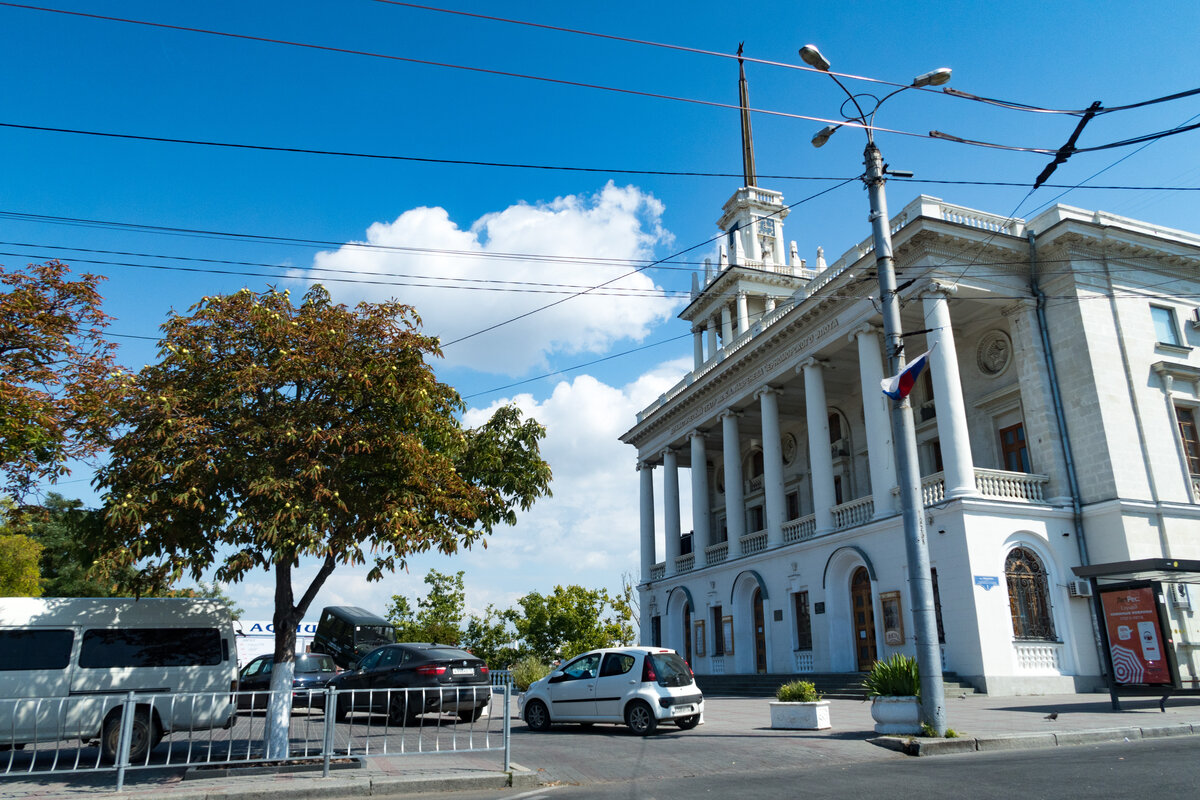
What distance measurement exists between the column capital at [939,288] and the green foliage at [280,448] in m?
17.1

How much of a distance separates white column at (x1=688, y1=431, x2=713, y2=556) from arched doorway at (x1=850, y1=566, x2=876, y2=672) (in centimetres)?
1080

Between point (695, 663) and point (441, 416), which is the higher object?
point (441, 416)

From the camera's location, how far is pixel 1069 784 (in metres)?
7.80

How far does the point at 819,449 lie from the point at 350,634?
737 inches

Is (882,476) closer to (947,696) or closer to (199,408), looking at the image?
(947,696)

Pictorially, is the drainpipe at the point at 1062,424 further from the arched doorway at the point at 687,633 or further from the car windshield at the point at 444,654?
the arched doorway at the point at 687,633

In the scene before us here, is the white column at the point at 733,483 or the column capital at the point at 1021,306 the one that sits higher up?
the column capital at the point at 1021,306

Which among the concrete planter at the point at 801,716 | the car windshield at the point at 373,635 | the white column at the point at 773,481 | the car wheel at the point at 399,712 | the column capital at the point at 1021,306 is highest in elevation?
the column capital at the point at 1021,306

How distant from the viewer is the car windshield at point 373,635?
30.2m

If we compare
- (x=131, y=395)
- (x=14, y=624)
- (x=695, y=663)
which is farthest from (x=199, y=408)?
(x=695, y=663)

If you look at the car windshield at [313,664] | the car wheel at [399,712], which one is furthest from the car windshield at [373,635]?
the car wheel at [399,712]

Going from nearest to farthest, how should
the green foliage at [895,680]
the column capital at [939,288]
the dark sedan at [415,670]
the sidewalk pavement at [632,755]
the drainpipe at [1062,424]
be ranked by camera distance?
the sidewalk pavement at [632,755] → the green foliage at [895,680] → the dark sedan at [415,670] → the drainpipe at [1062,424] → the column capital at [939,288]

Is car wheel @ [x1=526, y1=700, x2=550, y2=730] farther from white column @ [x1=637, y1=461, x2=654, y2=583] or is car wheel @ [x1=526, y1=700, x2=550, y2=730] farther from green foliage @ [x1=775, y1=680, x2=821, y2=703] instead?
white column @ [x1=637, y1=461, x2=654, y2=583]

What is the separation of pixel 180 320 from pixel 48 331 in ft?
7.68
